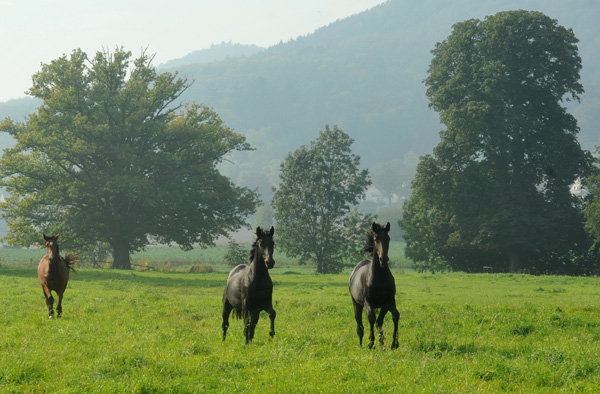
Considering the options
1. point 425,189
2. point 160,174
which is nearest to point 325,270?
point 425,189

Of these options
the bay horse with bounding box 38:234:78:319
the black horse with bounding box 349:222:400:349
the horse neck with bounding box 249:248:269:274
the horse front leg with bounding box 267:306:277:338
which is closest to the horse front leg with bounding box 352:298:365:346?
the black horse with bounding box 349:222:400:349

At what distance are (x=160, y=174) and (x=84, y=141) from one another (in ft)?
23.0

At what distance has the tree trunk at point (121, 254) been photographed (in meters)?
54.3

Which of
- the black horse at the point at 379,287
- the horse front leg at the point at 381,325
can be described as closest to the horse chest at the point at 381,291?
the black horse at the point at 379,287

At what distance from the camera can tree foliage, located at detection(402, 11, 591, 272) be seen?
4950cm

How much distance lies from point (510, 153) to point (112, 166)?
34.8 metres

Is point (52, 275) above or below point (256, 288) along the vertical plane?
below

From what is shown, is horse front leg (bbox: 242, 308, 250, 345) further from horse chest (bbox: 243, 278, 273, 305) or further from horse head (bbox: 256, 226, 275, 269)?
horse head (bbox: 256, 226, 275, 269)

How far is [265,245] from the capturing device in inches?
526

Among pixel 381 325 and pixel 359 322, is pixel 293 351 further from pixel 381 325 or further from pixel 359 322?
pixel 359 322

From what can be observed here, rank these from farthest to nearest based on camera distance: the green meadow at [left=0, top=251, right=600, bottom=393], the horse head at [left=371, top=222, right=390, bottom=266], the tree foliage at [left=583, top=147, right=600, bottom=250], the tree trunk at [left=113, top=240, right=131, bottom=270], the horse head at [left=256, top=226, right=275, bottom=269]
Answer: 1. the tree trunk at [left=113, top=240, right=131, bottom=270]
2. the tree foliage at [left=583, top=147, right=600, bottom=250]
3. the horse head at [left=256, top=226, right=275, bottom=269]
4. the horse head at [left=371, top=222, right=390, bottom=266]
5. the green meadow at [left=0, top=251, right=600, bottom=393]

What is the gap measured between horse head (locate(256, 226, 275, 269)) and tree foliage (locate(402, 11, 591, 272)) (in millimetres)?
38535

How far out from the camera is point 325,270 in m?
58.7

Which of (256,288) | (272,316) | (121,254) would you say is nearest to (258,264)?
(256,288)
